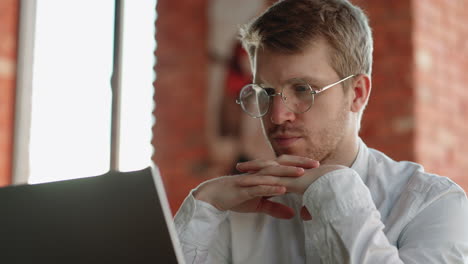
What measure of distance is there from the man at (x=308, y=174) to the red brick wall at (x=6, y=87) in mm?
2047

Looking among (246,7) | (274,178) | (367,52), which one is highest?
(246,7)

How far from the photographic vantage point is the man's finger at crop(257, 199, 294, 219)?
5.16ft

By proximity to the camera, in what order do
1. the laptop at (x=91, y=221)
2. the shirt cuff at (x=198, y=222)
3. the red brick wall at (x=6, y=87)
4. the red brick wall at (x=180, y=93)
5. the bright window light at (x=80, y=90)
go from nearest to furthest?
the laptop at (x=91, y=221), the shirt cuff at (x=198, y=222), the bright window light at (x=80, y=90), the red brick wall at (x=6, y=87), the red brick wall at (x=180, y=93)

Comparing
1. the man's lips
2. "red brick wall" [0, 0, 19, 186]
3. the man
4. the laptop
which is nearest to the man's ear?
the man

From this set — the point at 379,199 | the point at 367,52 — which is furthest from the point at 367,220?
the point at 367,52

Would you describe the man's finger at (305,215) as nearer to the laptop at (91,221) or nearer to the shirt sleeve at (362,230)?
the shirt sleeve at (362,230)

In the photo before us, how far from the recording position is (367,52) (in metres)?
1.75

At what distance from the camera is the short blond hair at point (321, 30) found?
5.35 feet

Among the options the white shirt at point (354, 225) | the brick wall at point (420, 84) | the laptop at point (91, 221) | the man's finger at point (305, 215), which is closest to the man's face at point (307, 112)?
the white shirt at point (354, 225)

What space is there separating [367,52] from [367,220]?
0.60 meters

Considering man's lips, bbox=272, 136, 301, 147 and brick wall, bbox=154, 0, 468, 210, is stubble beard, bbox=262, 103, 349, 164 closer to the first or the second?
man's lips, bbox=272, 136, 301, 147

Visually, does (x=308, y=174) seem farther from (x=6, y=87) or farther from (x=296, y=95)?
(x=6, y=87)

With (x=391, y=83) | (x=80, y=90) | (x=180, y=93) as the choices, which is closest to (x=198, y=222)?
(x=80, y=90)

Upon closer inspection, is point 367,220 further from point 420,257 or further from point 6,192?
point 6,192
